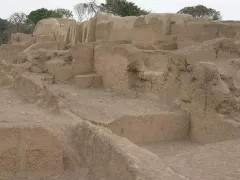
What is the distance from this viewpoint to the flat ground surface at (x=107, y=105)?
817 cm

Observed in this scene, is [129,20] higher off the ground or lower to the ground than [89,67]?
higher

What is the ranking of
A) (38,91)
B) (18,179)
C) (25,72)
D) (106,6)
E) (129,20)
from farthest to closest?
(106,6) < (129,20) < (25,72) < (38,91) < (18,179)

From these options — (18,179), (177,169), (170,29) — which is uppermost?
(170,29)

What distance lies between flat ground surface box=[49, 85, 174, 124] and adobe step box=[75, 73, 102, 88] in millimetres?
668

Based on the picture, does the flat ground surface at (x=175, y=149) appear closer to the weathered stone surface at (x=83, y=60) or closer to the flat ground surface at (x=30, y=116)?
the flat ground surface at (x=30, y=116)

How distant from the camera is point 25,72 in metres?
13.4

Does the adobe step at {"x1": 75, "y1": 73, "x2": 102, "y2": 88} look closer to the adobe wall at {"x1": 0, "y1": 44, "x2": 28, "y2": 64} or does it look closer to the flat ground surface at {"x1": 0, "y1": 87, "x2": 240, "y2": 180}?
the flat ground surface at {"x1": 0, "y1": 87, "x2": 240, "y2": 180}

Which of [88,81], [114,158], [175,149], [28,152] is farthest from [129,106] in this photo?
[114,158]

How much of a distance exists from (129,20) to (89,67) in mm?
2958

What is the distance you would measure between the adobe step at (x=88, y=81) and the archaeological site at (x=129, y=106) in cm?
3

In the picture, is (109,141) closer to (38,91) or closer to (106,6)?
(38,91)

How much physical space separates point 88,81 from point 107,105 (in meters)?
2.90

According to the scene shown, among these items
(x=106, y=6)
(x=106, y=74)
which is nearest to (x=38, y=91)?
(x=106, y=74)

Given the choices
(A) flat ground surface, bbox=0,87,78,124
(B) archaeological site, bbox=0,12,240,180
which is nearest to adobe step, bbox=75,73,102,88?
(B) archaeological site, bbox=0,12,240,180
